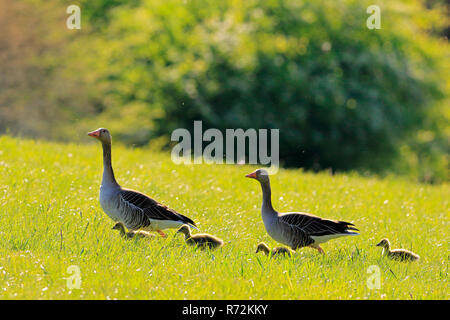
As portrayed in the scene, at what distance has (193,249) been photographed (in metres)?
8.55

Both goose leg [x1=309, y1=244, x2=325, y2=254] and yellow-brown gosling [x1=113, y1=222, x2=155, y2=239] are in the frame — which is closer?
yellow-brown gosling [x1=113, y1=222, x2=155, y2=239]

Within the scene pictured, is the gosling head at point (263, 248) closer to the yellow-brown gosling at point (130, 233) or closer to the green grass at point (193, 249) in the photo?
the green grass at point (193, 249)

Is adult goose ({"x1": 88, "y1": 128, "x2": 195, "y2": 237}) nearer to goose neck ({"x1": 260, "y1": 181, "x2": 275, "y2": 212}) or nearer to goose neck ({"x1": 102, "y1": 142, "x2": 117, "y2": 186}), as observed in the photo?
goose neck ({"x1": 102, "y1": 142, "x2": 117, "y2": 186})

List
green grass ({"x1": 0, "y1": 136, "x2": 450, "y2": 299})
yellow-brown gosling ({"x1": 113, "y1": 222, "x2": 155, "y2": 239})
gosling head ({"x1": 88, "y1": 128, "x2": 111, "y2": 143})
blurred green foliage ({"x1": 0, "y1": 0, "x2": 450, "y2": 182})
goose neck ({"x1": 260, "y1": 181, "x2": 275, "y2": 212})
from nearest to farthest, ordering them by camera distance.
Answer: green grass ({"x1": 0, "y1": 136, "x2": 450, "y2": 299})
yellow-brown gosling ({"x1": 113, "y1": 222, "x2": 155, "y2": 239})
goose neck ({"x1": 260, "y1": 181, "x2": 275, "y2": 212})
gosling head ({"x1": 88, "y1": 128, "x2": 111, "y2": 143})
blurred green foliage ({"x1": 0, "y1": 0, "x2": 450, "y2": 182})

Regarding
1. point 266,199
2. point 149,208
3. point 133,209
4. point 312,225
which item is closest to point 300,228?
point 312,225

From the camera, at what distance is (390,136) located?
86.8 ft

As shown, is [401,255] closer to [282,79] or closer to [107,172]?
[107,172]

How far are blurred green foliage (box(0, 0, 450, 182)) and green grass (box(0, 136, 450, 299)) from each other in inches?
393

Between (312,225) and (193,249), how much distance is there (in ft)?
5.38

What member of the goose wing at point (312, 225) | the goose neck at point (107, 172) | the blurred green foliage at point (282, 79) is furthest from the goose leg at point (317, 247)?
the blurred green foliage at point (282, 79)

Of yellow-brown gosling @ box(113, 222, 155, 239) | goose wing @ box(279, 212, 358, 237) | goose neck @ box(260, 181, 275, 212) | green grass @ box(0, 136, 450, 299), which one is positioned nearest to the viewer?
green grass @ box(0, 136, 450, 299)

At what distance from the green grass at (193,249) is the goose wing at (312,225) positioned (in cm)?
38

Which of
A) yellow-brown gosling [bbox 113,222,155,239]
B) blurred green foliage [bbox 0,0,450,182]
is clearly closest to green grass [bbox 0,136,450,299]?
yellow-brown gosling [bbox 113,222,155,239]

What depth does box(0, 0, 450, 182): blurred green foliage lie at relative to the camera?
25.1 metres
